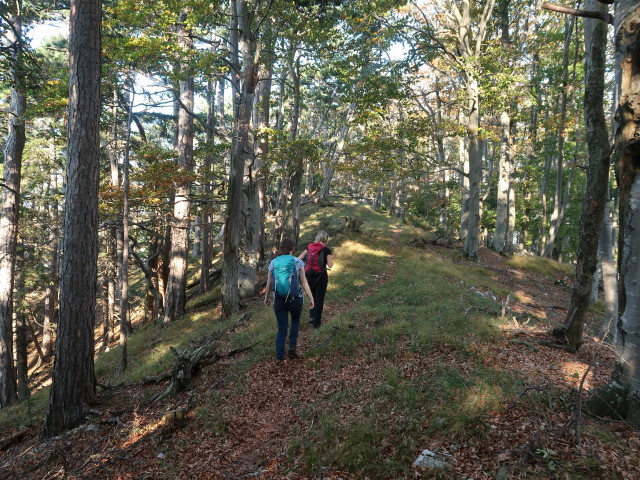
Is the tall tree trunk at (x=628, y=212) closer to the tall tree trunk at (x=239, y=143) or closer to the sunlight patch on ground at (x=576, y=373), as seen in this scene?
the sunlight patch on ground at (x=576, y=373)

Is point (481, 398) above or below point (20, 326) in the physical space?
above

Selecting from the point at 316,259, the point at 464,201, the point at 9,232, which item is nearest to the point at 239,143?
the point at 316,259

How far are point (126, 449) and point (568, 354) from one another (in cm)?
704

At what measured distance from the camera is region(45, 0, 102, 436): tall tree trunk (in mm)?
5582

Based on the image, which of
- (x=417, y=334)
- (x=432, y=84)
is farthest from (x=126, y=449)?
(x=432, y=84)

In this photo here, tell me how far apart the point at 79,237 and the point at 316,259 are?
176 inches

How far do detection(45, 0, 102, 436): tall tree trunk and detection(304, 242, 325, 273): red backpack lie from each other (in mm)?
4142

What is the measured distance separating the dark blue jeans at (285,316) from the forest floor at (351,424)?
328 millimetres

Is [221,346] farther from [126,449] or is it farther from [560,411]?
[560,411]

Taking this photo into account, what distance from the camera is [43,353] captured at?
21.2m

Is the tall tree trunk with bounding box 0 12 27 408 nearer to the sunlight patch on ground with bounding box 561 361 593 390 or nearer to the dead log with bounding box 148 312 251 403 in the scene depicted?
the dead log with bounding box 148 312 251 403

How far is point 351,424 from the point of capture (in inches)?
168

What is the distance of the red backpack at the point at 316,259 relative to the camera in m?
7.93

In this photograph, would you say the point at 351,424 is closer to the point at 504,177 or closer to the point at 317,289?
the point at 317,289
